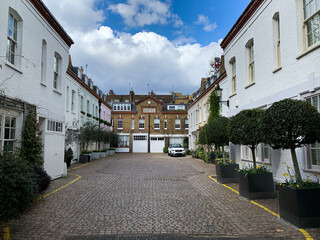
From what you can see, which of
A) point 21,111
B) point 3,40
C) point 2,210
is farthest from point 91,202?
point 3,40

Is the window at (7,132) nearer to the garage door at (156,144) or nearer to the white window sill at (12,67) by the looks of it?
A: the white window sill at (12,67)

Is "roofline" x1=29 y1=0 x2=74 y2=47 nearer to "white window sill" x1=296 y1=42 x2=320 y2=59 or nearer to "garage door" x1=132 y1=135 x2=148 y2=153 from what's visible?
"white window sill" x1=296 y1=42 x2=320 y2=59

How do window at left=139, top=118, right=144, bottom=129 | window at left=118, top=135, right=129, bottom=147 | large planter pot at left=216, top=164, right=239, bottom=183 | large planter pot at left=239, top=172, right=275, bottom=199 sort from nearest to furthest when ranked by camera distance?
large planter pot at left=239, top=172, right=275, bottom=199 → large planter pot at left=216, top=164, right=239, bottom=183 → window at left=118, top=135, right=129, bottom=147 → window at left=139, top=118, right=144, bottom=129

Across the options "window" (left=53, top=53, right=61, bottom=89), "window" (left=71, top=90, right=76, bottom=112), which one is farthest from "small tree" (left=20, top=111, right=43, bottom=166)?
"window" (left=71, top=90, right=76, bottom=112)

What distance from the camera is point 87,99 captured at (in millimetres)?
24062

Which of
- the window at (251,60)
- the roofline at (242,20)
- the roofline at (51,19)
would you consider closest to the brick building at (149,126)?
the roofline at (242,20)

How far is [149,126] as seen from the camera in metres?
41.1

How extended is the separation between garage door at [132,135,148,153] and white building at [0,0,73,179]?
28.8 metres

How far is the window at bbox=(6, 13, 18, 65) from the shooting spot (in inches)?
301

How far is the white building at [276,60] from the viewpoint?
6.26 metres

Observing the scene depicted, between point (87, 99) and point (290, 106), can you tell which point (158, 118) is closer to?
point (87, 99)

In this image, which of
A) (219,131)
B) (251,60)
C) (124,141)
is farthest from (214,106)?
(124,141)

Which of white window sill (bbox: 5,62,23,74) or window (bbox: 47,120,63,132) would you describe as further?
window (bbox: 47,120,63,132)

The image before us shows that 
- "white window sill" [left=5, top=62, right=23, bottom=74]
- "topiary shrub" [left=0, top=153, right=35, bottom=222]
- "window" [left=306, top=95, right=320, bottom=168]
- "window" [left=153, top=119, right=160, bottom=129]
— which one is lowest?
"topiary shrub" [left=0, top=153, right=35, bottom=222]
